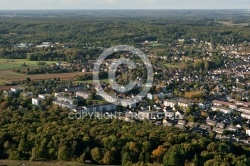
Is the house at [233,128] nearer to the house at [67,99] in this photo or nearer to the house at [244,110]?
the house at [244,110]

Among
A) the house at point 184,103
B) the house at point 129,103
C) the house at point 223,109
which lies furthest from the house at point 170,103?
the house at point 223,109

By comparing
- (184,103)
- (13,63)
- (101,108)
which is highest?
(184,103)

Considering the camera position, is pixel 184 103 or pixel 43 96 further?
pixel 43 96

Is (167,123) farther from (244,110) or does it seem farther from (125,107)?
(244,110)

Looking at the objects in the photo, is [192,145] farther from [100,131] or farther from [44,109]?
[44,109]

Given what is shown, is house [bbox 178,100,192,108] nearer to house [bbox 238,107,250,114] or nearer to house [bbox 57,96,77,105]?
house [bbox 238,107,250,114]

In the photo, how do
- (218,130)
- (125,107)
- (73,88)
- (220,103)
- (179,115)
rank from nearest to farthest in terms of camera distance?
(218,130)
(179,115)
(125,107)
(220,103)
(73,88)

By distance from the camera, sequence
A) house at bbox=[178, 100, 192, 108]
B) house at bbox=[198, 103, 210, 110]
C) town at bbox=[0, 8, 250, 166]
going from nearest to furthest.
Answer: town at bbox=[0, 8, 250, 166]
house at bbox=[178, 100, 192, 108]
house at bbox=[198, 103, 210, 110]

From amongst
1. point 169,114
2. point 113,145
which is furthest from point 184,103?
point 113,145

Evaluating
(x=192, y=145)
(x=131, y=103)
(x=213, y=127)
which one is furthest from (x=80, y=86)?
(x=192, y=145)

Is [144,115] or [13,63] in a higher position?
[144,115]

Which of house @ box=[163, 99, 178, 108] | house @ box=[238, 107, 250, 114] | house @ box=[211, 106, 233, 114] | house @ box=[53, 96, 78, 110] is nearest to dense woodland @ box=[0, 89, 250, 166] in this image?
house @ box=[53, 96, 78, 110]
